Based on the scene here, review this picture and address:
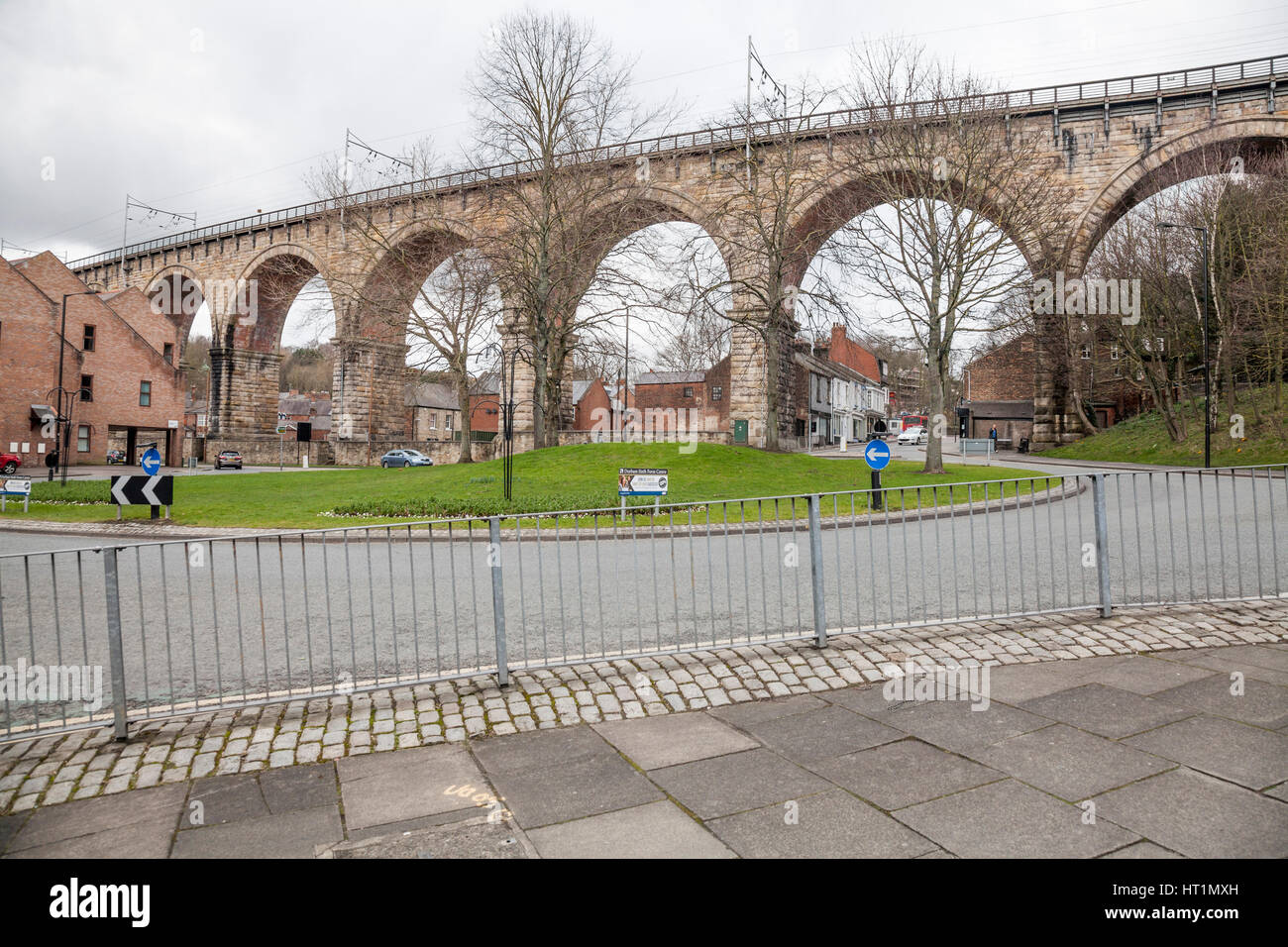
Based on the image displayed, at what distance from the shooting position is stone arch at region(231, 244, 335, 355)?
51688 mm

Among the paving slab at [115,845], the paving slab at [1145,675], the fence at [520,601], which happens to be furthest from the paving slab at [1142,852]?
the paving slab at [115,845]

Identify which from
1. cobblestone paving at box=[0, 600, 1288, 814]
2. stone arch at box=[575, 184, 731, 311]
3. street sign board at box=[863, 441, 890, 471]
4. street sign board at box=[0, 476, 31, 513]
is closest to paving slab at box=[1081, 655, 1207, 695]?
cobblestone paving at box=[0, 600, 1288, 814]

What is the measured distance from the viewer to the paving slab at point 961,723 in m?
3.65

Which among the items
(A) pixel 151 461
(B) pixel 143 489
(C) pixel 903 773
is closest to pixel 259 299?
(A) pixel 151 461

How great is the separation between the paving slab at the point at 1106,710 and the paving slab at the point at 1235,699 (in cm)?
16

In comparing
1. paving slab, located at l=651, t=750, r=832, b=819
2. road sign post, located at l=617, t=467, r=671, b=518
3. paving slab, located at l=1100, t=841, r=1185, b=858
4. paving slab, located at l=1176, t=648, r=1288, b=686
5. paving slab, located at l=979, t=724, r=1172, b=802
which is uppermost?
road sign post, located at l=617, t=467, r=671, b=518

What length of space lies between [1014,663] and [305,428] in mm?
60780

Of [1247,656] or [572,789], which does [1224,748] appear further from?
[572,789]

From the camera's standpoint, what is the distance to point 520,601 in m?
6.38

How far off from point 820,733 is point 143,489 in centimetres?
1496

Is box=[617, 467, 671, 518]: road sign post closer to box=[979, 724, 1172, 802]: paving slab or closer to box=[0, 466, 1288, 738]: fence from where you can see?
box=[0, 466, 1288, 738]: fence

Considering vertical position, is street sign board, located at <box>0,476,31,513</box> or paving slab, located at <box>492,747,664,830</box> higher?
street sign board, located at <box>0,476,31,513</box>

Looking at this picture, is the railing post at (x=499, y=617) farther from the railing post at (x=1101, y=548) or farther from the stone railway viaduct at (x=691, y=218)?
the stone railway viaduct at (x=691, y=218)
